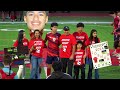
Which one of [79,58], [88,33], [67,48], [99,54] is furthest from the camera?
[88,33]

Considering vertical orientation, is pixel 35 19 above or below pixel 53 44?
above

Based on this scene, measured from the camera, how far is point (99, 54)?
9094mm

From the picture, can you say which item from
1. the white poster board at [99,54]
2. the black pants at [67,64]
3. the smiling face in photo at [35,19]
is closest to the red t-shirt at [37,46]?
the smiling face in photo at [35,19]

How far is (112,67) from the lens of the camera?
10.7m

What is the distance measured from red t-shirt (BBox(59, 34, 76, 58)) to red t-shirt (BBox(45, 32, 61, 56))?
109mm

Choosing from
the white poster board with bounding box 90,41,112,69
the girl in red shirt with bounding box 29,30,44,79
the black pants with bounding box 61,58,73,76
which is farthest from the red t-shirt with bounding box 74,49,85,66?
the girl in red shirt with bounding box 29,30,44,79

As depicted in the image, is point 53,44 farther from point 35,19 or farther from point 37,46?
point 35,19

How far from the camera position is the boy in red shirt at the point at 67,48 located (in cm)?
891

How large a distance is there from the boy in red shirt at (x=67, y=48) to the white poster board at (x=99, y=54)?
493mm

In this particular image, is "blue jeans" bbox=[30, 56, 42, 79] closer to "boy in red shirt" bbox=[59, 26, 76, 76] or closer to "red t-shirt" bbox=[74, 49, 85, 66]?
"boy in red shirt" bbox=[59, 26, 76, 76]

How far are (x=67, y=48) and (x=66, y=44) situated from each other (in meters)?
0.10

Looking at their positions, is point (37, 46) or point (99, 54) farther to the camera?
point (99, 54)

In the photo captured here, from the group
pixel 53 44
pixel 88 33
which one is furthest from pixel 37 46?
pixel 88 33
